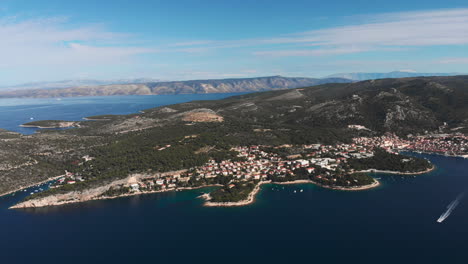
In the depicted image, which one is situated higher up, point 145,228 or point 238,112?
point 238,112

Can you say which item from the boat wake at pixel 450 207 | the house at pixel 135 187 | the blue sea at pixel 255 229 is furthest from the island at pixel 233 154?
the boat wake at pixel 450 207

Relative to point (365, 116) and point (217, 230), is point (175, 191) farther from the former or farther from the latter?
point (365, 116)

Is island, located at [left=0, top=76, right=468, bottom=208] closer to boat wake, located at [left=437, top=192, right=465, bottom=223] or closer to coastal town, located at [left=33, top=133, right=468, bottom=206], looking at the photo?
coastal town, located at [left=33, top=133, right=468, bottom=206]

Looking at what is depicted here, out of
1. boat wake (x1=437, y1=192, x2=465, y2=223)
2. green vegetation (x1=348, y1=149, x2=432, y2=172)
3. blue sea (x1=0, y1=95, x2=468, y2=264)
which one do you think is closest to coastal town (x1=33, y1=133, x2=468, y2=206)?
green vegetation (x1=348, y1=149, x2=432, y2=172)

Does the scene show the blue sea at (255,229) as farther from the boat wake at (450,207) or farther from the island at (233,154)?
the island at (233,154)

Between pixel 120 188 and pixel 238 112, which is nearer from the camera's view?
pixel 120 188

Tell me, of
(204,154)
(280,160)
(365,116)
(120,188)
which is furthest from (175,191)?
(365,116)
